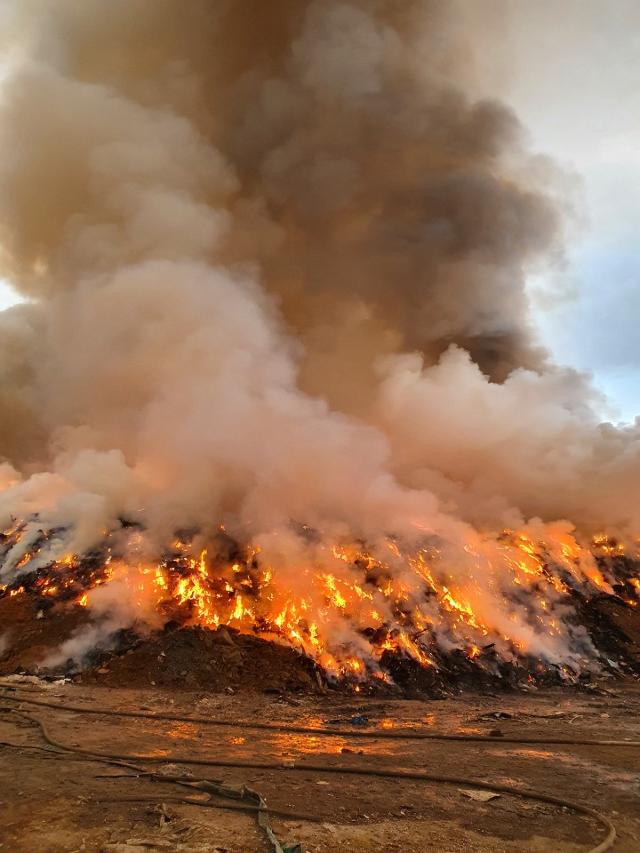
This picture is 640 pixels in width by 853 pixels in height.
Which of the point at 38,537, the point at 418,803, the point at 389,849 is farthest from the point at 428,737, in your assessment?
the point at 38,537

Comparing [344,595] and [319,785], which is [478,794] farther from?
[344,595]

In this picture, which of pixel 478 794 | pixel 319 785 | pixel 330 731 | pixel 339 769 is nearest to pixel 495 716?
pixel 330 731

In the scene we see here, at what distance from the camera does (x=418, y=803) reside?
22.7 ft

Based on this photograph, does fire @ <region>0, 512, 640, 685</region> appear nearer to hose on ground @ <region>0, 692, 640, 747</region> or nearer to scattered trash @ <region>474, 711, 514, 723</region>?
scattered trash @ <region>474, 711, 514, 723</region>

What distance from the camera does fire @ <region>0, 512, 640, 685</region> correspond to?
1856 centimetres

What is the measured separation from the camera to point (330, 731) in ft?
36.8

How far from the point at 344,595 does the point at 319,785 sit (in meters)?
13.0

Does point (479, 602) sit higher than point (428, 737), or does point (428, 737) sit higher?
point (479, 602)

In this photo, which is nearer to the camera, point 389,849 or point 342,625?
point 389,849

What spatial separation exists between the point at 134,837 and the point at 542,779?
6.33 m

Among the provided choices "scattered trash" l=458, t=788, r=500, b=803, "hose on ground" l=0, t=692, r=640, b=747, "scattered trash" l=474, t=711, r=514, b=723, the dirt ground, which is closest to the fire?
"scattered trash" l=474, t=711, r=514, b=723

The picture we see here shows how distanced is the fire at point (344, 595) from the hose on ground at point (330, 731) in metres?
5.75

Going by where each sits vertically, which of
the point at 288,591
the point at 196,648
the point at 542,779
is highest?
the point at 288,591

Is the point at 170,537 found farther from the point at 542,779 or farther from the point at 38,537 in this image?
the point at 542,779
